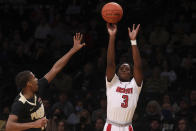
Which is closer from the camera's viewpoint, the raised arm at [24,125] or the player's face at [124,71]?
the raised arm at [24,125]

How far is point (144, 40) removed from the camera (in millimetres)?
13242

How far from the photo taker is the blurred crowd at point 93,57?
35.2ft

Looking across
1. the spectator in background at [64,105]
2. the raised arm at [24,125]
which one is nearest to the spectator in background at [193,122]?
the spectator in background at [64,105]

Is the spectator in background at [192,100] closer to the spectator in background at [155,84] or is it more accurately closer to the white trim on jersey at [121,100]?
the spectator in background at [155,84]

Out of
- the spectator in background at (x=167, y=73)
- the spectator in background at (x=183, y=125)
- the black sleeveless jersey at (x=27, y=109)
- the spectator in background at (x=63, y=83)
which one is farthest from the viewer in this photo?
the spectator in background at (x=63, y=83)

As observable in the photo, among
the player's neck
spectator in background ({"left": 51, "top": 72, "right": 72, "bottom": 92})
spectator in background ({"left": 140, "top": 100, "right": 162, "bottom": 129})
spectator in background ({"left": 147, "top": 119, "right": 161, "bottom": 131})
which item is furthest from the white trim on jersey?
spectator in background ({"left": 51, "top": 72, "right": 72, "bottom": 92})

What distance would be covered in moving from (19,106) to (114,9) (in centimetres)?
232

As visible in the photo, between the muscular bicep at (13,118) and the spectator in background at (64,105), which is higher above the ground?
the muscular bicep at (13,118)

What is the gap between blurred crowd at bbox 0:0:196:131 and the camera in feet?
35.2

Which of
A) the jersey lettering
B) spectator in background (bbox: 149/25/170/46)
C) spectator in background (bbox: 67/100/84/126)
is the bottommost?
spectator in background (bbox: 67/100/84/126)

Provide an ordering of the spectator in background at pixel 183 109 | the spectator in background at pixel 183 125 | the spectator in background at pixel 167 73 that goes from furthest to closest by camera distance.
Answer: the spectator in background at pixel 167 73
the spectator in background at pixel 183 109
the spectator in background at pixel 183 125

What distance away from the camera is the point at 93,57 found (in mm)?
13406

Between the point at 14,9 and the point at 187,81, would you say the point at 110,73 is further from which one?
the point at 14,9

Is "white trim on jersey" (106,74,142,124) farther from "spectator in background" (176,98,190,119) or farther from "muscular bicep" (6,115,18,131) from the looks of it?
"spectator in background" (176,98,190,119)
